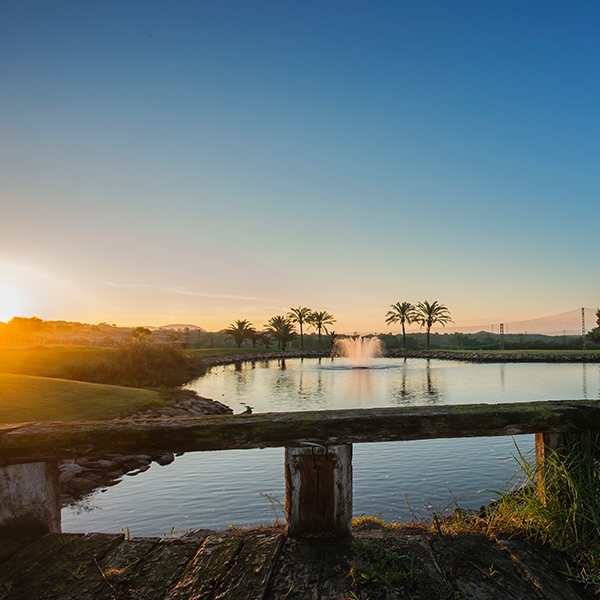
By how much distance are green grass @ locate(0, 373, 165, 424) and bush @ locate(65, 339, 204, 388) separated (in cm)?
1228

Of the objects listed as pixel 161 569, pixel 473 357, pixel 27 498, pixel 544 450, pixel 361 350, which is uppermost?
pixel 544 450

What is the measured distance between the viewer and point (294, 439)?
3.29m

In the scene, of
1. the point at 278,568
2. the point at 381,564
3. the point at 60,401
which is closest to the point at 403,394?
the point at 60,401

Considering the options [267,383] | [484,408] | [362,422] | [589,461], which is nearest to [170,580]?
[362,422]

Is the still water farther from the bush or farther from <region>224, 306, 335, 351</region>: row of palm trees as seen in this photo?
<region>224, 306, 335, 351</region>: row of palm trees

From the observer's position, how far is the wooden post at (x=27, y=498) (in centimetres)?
327

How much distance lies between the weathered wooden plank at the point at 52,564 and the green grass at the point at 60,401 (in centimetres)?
1371

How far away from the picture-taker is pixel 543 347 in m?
83.3

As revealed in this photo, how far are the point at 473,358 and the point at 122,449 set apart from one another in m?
73.4

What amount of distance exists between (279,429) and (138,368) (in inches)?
1468

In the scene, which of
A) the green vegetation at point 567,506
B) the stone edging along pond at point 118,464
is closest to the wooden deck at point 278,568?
the green vegetation at point 567,506

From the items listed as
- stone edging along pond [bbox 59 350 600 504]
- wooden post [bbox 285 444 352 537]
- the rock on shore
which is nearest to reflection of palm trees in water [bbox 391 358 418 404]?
stone edging along pond [bbox 59 350 600 504]

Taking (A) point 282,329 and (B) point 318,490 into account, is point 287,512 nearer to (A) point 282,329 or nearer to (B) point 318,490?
(B) point 318,490

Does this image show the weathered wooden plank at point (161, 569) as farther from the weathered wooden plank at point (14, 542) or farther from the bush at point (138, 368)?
the bush at point (138, 368)
